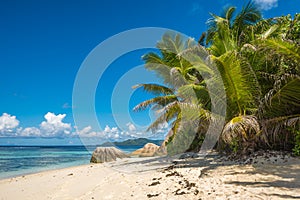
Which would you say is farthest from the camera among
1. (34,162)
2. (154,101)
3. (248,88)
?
(34,162)

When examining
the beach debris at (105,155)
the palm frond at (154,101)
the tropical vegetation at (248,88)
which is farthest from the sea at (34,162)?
the tropical vegetation at (248,88)

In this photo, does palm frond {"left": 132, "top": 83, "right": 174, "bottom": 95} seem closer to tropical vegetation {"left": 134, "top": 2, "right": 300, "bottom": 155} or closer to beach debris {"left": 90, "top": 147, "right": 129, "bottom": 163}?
tropical vegetation {"left": 134, "top": 2, "right": 300, "bottom": 155}

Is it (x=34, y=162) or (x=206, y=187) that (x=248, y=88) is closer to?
(x=206, y=187)

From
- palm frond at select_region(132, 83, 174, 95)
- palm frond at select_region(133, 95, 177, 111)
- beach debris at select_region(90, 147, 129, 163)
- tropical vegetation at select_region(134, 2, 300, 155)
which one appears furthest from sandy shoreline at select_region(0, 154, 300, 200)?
beach debris at select_region(90, 147, 129, 163)

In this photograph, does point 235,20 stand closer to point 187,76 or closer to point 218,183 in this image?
point 187,76

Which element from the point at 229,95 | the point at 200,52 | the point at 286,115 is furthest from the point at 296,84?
the point at 200,52

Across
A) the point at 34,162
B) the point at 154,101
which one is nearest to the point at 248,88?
the point at 154,101

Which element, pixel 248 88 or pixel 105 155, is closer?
pixel 248 88

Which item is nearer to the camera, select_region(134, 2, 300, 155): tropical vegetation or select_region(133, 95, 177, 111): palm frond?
select_region(134, 2, 300, 155): tropical vegetation

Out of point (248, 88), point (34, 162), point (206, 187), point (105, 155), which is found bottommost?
point (206, 187)

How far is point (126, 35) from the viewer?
12.5 meters

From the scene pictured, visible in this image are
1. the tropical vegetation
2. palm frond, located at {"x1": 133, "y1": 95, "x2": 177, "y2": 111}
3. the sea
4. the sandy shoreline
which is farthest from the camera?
the sea

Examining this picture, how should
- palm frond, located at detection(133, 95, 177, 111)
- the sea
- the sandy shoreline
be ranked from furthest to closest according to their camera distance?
the sea, palm frond, located at detection(133, 95, 177, 111), the sandy shoreline

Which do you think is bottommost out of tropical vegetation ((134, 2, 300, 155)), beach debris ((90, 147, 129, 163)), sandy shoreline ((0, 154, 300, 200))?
sandy shoreline ((0, 154, 300, 200))
